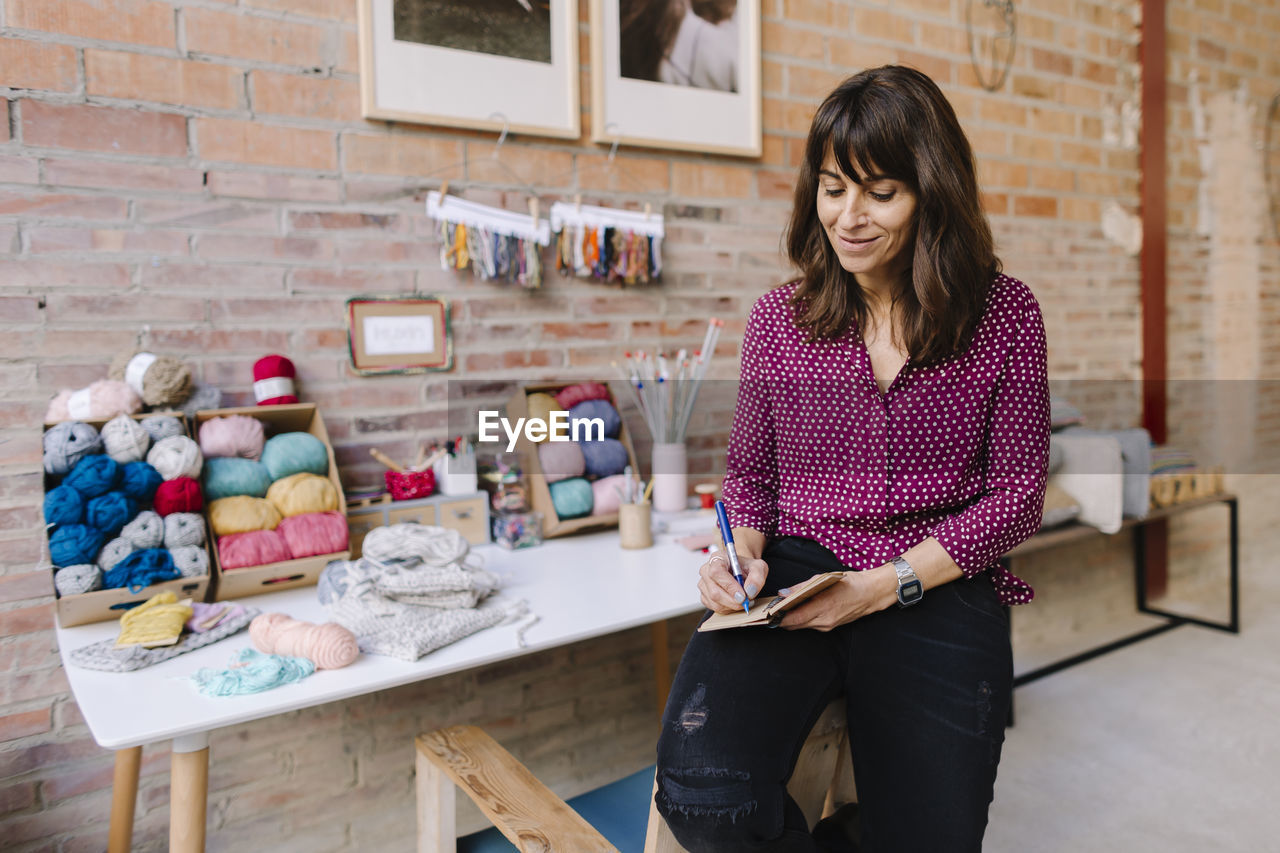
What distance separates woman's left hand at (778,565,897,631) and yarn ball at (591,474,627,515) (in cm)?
85

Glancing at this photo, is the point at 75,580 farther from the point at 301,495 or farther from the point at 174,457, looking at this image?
the point at 301,495

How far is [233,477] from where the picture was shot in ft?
5.28

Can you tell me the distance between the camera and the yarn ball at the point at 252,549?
1515 mm

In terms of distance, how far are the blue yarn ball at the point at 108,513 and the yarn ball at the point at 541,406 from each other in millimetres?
854

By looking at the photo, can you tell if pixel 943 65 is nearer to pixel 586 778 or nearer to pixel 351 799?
pixel 586 778

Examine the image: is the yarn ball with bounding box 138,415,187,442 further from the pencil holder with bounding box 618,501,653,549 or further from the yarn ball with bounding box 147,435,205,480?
the pencil holder with bounding box 618,501,653,549


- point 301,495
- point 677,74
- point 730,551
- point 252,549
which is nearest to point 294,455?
point 301,495

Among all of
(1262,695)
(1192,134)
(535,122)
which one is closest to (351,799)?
(535,122)

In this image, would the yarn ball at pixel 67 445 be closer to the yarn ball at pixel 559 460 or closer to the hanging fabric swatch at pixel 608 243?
the yarn ball at pixel 559 460

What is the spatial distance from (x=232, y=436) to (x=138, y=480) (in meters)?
0.20

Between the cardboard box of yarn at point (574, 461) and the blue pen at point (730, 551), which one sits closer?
the blue pen at point (730, 551)

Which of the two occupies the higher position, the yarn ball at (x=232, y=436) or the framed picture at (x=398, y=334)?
the framed picture at (x=398, y=334)

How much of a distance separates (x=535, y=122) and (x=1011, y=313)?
1.30 meters

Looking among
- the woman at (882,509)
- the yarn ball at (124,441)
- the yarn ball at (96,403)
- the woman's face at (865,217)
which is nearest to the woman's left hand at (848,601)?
the woman at (882,509)
